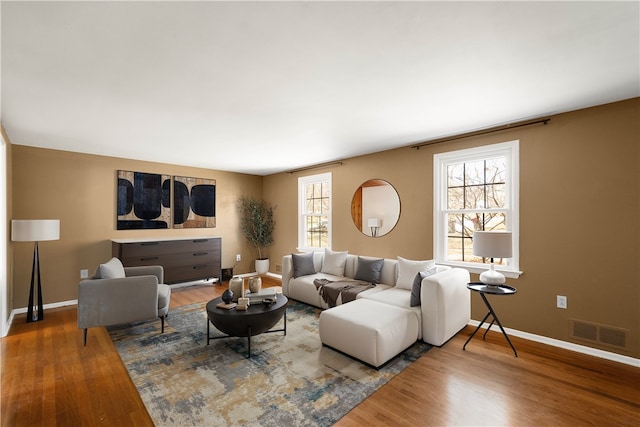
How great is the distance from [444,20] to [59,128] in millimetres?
4119

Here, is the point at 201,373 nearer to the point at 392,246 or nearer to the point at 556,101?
the point at 392,246

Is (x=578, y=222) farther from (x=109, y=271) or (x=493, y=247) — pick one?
(x=109, y=271)

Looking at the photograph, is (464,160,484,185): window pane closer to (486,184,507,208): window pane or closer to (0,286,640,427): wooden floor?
(486,184,507,208): window pane

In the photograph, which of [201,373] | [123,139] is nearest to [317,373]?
[201,373]

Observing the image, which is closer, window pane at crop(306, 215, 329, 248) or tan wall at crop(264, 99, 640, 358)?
tan wall at crop(264, 99, 640, 358)

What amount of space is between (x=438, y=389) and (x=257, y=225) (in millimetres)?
5021

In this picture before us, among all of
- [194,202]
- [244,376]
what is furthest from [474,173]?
[194,202]

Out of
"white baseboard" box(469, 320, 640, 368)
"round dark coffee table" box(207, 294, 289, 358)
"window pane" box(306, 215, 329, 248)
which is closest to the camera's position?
"white baseboard" box(469, 320, 640, 368)

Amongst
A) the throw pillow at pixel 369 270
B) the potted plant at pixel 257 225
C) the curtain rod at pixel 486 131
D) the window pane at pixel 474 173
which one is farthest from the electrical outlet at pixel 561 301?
the potted plant at pixel 257 225

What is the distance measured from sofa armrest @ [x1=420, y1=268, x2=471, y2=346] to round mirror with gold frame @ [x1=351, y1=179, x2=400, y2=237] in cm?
148

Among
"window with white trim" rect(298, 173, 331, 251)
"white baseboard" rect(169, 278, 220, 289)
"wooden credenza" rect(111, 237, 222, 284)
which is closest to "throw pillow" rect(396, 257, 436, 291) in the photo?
"window with white trim" rect(298, 173, 331, 251)

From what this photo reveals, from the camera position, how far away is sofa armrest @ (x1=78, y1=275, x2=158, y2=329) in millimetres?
2916

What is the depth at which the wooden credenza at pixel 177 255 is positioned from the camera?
459 cm

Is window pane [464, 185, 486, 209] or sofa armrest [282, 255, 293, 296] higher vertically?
window pane [464, 185, 486, 209]
